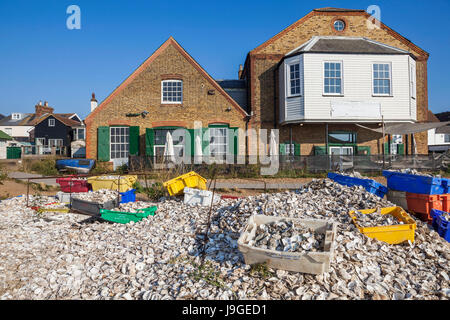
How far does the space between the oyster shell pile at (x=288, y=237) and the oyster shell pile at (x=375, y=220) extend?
1.17 metres

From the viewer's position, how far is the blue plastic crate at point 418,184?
635cm

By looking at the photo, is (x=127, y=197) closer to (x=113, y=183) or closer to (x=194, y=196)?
(x=113, y=183)

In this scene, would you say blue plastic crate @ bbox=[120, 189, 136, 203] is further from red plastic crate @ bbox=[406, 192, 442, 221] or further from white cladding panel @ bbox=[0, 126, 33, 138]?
white cladding panel @ bbox=[0, 126, 33, 138]

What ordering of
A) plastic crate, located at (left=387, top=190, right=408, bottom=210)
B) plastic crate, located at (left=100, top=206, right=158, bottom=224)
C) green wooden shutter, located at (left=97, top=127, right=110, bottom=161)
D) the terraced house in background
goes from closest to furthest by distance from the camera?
plastic crate, located at (left=100, top=206, right=158, bottom=224) < plastic crate, located at (left=387, top=190, right=408, bottom=210) < the terraced house in background < green wooden shutter, located at (left=97, top=127, right=110, bottom=161)

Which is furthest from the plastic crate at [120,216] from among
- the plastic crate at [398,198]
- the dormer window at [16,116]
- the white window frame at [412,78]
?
the dormer window at [16,116]

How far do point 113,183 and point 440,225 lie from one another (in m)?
8.61

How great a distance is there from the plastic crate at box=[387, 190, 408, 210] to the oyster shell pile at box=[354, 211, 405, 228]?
1.72m

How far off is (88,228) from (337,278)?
531 centimetres

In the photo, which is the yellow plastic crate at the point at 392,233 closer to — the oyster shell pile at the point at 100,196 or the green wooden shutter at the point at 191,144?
the oyster shell pile at the point at 100,196

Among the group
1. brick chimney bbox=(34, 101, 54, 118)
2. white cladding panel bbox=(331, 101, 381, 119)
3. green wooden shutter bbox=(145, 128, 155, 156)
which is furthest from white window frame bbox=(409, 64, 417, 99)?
brick chimney bbox=(34, 101, 54, 118)

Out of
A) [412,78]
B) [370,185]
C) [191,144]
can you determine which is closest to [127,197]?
[370,185]

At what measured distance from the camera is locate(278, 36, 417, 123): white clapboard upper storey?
54.0 feet

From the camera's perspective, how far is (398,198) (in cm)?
711

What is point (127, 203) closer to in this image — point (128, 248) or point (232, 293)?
point (128, 248)
